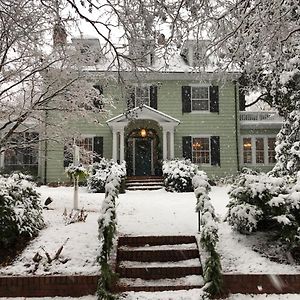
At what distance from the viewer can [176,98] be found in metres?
21.9

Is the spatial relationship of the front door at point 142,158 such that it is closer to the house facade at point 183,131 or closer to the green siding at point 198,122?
the house facade at point 183,131

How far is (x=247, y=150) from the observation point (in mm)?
22719

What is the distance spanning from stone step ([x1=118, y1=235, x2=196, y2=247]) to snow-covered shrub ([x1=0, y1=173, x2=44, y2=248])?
1714 mm

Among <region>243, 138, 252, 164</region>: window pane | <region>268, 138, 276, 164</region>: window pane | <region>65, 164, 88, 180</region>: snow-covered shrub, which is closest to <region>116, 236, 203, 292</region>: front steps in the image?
<region>65, 164, 88, 180</region>: snow-covered shrub

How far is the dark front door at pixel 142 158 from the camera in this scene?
73.4ft

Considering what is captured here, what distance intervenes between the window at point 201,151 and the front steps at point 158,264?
46.7ft

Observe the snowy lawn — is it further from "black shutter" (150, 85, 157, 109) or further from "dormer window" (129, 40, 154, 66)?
"black shutter" (150, 85, 157, 109)

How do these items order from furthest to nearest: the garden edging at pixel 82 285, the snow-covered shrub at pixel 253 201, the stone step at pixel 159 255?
the stone step at pixel 159 255 < the snow-covered shrub at pixel 253 201 < the garden edging at pixel 82 285

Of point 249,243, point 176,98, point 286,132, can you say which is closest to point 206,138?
point 176,98

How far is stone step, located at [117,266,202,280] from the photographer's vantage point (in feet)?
21.8

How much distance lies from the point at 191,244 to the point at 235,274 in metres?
1.55

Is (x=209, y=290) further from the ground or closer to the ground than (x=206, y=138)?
closer to the ground

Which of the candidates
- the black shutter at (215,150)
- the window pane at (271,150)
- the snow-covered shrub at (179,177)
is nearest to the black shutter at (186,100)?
the black shutter at (215,150)

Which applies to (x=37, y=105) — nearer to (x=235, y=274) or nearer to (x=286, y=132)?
(x=235, y=274)
